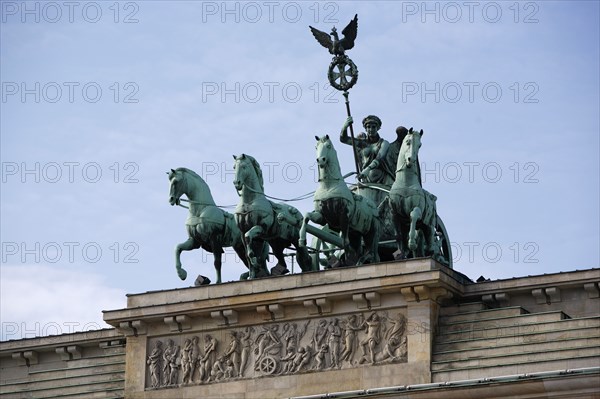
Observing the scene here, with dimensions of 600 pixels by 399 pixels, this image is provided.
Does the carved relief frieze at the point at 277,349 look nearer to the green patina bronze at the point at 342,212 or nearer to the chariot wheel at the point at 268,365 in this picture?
the chariot wheel at the point at 268,365

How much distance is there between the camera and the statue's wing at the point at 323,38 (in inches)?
1971

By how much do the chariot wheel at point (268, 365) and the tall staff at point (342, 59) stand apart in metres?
7.07

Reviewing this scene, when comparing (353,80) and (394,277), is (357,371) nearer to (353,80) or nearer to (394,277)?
(394,277)

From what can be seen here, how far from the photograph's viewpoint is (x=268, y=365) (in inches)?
1756

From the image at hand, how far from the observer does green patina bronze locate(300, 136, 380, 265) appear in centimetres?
4509

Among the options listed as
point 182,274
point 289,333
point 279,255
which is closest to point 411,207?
point 289,333

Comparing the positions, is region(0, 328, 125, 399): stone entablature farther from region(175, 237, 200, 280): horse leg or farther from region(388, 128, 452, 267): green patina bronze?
region(388, 128, 452, 267): green patina bronze

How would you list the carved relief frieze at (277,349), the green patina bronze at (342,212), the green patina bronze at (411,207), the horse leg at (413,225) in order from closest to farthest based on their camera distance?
the carved relief frieze at (277,349) < the horse leg at (413,225) < the green patina bronze at (411,207) < the green patina bronze at (342,212)

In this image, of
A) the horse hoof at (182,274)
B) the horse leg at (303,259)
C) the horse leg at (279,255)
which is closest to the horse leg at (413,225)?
the horse leg at (303,259)

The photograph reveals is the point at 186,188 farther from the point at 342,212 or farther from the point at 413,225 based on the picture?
the point at 413,225

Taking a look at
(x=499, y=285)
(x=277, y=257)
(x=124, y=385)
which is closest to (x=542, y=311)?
(x=499, y=285)

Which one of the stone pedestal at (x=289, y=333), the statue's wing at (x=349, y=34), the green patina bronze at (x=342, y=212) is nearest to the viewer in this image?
the stone pedestal at (x=289, y=333)

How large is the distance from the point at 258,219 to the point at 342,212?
2.38 metres

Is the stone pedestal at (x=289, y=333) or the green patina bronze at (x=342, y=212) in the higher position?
the green patina bronze at (x=342, y=212)
